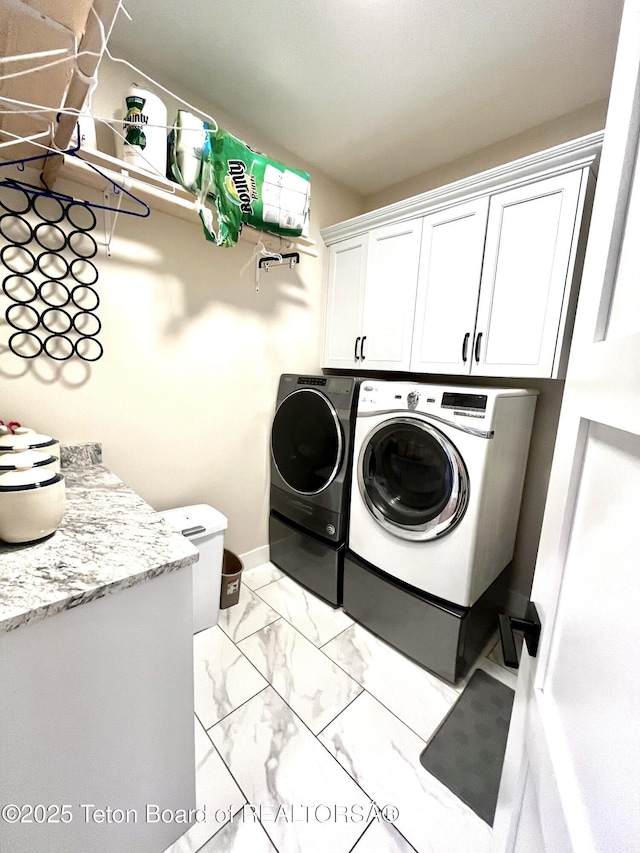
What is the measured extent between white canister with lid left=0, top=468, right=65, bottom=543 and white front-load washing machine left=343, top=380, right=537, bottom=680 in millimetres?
1212

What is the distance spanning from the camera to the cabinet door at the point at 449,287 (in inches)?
60.7

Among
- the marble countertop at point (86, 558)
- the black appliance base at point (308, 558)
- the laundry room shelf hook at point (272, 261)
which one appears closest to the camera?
the marble countertop at point (86, 558)

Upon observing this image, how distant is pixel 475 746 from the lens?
1.22 metres

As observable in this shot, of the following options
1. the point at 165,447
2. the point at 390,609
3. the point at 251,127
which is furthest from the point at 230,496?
the point at 251,127

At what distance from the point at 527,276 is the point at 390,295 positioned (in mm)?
675

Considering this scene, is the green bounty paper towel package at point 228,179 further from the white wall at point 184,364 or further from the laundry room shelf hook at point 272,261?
the white wall at point 184,364

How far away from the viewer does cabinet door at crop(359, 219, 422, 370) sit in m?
1.78

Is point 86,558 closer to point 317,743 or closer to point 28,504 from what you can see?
point 28,504

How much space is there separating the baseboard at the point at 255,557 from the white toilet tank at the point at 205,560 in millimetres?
455

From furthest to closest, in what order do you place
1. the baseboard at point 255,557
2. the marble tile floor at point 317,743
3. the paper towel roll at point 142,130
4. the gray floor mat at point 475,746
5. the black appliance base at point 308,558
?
the baseboard at point 255,557 → the black appliance base at point 308,558 → the paper towel roll at point 142,130 → the gray floor mat at point 475,746 → the marble tile floor at point 317,743

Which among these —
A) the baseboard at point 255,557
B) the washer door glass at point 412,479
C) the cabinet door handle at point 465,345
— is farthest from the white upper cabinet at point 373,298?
the baseboard at point 255,557

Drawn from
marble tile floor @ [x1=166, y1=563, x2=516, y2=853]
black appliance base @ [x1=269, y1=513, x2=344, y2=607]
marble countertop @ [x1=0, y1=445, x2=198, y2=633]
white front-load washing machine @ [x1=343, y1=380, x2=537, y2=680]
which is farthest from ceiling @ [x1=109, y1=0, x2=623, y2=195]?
marble tile floor @ [x1=166, y1=563, x2=516, y2=853]

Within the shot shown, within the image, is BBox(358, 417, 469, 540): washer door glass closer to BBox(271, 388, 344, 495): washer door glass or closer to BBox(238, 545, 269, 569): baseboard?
BBox(271, 388, 344, 495): washer door glass

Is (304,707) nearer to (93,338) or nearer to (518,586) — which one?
(518,586)
